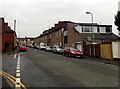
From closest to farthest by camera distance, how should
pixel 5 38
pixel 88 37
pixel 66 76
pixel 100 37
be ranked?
pixel 66 76
pixel 88 37
pixel 100 37
pixel 5 38

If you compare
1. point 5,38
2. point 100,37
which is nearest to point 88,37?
point 100,37

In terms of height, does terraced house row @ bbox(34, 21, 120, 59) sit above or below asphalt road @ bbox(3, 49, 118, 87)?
above

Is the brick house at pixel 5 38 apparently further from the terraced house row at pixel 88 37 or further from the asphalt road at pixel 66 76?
the asphalt road at pixel 66 76

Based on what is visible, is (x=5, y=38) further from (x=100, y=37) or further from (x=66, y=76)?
(x=66, y=76)

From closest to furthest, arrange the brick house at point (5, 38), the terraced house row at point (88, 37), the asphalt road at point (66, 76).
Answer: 1. the asphalt road at point (66, 76)
2. the terraced house row at point (88, 37)
3. the brick house at point (5, 38)

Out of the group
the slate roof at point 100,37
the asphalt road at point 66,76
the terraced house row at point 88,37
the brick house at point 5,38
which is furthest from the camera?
the brick house at point 5,38

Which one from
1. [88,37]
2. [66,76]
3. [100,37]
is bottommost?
[66,76]

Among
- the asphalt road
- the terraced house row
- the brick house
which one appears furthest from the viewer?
the brick house

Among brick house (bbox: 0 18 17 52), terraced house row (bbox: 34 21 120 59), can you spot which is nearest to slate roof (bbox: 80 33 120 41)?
terraced house row (bbox: 34 21 120 59)

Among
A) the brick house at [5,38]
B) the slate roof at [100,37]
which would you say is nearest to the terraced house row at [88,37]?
the slate roof at [100,37]

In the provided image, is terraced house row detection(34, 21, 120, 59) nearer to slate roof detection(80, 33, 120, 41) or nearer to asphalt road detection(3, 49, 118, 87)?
slate roof detection(80, 33, 120, 41)

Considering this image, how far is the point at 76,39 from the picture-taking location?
32.5m

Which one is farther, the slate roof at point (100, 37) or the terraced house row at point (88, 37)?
the slate roof at point (100, 37)

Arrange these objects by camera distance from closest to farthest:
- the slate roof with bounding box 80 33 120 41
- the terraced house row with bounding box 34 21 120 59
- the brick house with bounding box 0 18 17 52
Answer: the terraced house row with bounding box 34 21 120 59
the slate roof with bounding box 80 33 120 41
the brick house with bounding box 0 18 17 52
